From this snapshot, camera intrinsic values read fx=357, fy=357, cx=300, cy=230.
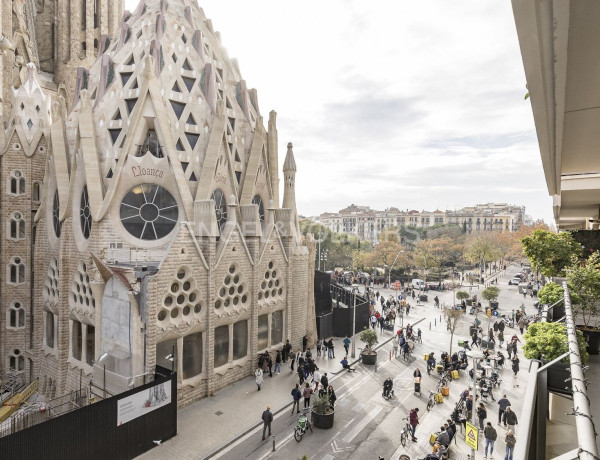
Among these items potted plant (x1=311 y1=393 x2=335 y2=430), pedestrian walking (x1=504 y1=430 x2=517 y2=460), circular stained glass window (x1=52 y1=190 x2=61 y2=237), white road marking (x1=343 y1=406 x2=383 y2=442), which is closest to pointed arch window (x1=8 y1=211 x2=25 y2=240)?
circular stained glass window (x1=52 y1=190 x2=61 y2=237)

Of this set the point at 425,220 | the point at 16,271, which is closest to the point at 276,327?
the point at 16,271

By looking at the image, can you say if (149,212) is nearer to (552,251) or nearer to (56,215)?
(56,215)

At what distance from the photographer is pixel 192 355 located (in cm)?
1656

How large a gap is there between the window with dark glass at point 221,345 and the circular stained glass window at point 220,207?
5.48 meters

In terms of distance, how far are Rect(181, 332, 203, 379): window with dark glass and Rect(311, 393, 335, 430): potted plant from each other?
233 inches

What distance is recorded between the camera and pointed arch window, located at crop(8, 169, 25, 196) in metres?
19.5

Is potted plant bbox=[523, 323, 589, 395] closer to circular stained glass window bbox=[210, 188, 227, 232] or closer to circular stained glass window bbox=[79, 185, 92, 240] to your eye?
circular stained glass window bbox=[210, 188, 227, 232]

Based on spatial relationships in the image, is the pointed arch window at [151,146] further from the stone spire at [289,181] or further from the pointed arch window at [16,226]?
the stone spire at [289,181]

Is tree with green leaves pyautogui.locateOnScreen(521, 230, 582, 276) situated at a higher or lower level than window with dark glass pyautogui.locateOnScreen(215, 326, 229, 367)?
higher

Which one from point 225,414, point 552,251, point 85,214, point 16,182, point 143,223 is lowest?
point 225,414

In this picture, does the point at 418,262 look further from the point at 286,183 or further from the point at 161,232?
the point at 161,232

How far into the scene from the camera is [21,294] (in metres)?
19.8

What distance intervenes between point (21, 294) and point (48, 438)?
42.0 feet

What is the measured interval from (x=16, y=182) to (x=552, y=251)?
87.3 feet
